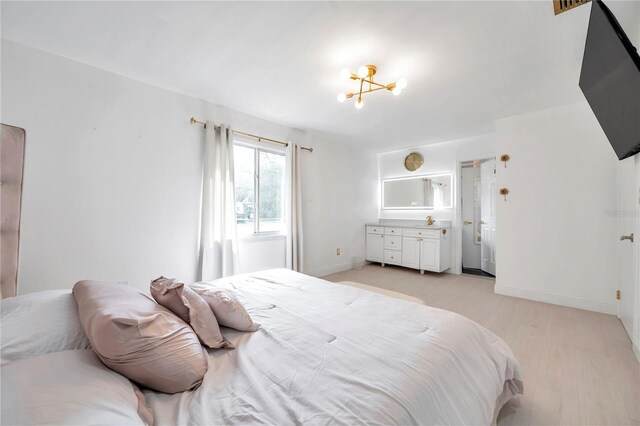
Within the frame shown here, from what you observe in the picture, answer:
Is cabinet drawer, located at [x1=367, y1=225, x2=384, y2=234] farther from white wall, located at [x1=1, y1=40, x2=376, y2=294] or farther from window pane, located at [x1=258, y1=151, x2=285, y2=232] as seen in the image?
white wall, located at [x1=1, y1=40, x2=376, y2=294]

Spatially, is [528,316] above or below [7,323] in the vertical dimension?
below

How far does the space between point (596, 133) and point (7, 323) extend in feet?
15.6

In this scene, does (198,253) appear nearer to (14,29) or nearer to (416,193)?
(14,29)

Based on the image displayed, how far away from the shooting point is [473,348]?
1.15m

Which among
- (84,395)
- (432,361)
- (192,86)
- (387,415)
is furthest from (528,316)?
(192,86)

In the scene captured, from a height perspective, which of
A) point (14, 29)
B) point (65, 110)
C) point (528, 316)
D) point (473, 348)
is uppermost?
point (14, 29)

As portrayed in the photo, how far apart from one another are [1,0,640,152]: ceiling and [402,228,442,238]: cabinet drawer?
2.07 m

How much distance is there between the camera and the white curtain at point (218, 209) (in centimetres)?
287

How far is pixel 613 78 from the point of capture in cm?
142

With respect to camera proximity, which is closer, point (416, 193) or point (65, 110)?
point (65, 110)

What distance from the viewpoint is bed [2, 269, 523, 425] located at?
0.75 m

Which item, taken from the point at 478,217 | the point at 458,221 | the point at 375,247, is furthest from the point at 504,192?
the point at 375,247

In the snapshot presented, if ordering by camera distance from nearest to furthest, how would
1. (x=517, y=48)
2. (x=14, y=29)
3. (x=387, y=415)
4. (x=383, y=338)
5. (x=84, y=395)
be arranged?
1. (x=84, y=395)
2. (x=387, y=415)
3. (x=383, y=338)
4. (x=14, y=29)
5. (x=517, y=48)

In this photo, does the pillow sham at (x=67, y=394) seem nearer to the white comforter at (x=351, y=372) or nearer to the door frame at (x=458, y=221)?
the white comforter at (x=351, y=372)
